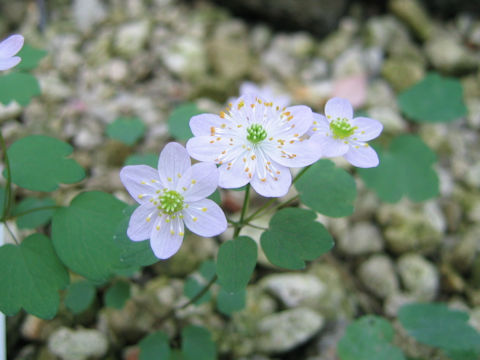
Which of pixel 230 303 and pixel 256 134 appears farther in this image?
pixel 230 303

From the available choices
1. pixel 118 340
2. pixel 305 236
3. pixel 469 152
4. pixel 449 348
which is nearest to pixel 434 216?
pixel 469 152

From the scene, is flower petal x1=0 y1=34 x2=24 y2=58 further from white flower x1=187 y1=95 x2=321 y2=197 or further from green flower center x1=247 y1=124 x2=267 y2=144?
green flower center x1=247 y1=124 x2=267 y2=144

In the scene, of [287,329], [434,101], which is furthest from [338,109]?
[434,101]

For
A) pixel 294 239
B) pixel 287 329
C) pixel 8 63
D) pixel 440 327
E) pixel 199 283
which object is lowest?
pixel 287 329

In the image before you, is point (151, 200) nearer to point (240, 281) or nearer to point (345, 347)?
point (240, 281)

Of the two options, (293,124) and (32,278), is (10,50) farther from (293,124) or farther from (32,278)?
(293,124)

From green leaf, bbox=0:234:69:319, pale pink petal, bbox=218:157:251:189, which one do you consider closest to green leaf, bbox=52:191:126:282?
green leaf, bbox=0:234:69:319

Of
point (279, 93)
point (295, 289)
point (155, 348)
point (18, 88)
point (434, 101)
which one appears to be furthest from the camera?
point (279, 93)
